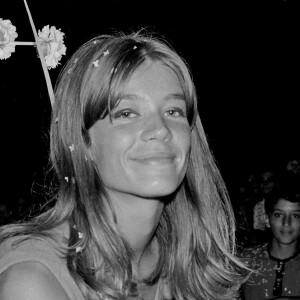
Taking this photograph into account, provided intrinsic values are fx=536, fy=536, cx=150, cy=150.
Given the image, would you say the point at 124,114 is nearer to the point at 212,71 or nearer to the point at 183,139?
the point at 183,139

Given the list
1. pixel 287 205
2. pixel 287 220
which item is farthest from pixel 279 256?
pixel 287 205

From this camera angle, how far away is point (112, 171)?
5.61 ft

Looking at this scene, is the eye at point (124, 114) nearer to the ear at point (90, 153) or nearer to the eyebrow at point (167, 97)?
the eyebrow at point (167, 97)

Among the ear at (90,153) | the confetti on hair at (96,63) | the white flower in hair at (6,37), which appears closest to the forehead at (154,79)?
the confetti on hair at (96,63)

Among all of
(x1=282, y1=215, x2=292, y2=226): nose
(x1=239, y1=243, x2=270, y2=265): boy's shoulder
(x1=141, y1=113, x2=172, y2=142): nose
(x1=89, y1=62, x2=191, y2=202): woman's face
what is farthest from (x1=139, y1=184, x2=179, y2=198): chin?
(x1=282, y1=215, x2=292, y2=226): nose

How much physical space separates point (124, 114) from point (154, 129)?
0.11 m

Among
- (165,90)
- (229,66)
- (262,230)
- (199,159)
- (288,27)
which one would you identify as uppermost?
(165,90)

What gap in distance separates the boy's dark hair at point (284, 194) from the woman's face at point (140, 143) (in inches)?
107

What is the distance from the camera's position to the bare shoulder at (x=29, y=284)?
4.71 ft

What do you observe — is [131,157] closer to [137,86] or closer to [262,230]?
[137,86]

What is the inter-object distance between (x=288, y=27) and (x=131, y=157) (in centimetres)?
938

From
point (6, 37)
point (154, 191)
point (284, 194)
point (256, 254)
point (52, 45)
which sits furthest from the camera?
point (284, 194)

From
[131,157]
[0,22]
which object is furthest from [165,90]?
[0,22]

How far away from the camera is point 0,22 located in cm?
194
